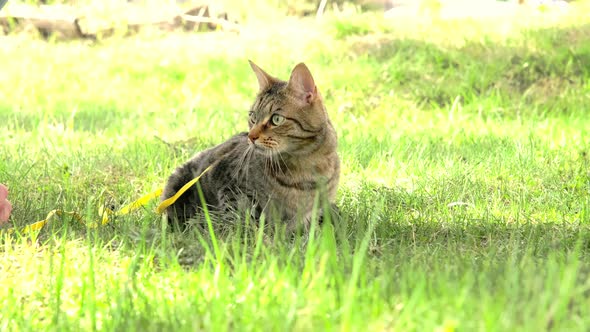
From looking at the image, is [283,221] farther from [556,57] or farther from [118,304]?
[556,57]

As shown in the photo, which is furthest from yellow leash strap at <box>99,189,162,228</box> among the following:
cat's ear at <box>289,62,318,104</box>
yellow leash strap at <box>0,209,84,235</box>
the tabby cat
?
cat's ear at <box>289,62,318,104</box>

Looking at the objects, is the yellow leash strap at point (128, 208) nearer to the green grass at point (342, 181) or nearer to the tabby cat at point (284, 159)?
the green grass at point (342, 181)

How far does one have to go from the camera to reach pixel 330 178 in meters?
3.33

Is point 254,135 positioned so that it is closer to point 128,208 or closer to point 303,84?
point 303,84

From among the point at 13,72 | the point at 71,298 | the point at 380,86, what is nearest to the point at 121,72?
the point at 13,72

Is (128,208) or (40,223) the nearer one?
(40,223)

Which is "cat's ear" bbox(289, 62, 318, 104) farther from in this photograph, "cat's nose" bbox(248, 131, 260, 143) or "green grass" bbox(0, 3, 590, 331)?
"green grass" bbox(0, 3, 590, 331)

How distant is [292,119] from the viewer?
3.22 metres

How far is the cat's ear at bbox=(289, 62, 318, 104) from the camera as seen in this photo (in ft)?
10.4

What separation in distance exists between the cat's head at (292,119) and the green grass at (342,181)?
0.38 m

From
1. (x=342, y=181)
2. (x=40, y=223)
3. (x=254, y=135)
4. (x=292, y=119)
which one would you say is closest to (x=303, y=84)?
(x=292, y=119)

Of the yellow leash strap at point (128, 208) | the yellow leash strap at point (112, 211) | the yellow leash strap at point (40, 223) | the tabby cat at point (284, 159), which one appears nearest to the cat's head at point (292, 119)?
the tabby cat at point (284, 159)

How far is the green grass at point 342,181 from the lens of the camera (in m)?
2.01

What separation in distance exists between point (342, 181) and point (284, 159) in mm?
922
